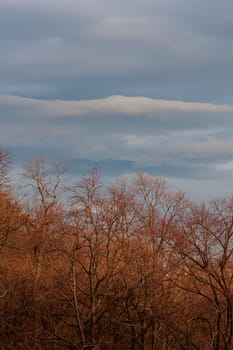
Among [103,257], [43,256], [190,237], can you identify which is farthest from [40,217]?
[190,237]

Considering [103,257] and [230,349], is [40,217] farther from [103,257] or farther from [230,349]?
[230,349]

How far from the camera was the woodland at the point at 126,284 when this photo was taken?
24000mm

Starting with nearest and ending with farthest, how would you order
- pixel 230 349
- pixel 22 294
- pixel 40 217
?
1. pixel 230 349
2. pixel 22 294
3. pixel 40 217

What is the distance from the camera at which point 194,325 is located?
26094mm

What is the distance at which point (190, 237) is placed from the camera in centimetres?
2431

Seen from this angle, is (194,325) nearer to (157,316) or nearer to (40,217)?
(157,316)

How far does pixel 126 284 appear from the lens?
25000mm

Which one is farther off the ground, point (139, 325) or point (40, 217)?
point (40, 217)

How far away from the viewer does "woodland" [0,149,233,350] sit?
24000mm

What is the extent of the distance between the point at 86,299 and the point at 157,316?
8.55 ft

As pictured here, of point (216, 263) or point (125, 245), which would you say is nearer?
point (216, 263)

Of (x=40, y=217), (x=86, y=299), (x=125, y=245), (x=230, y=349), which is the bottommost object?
(x=230, y=349)

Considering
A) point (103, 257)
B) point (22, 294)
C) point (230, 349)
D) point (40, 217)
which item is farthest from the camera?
point (40, 217)

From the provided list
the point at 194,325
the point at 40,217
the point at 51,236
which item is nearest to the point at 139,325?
the point at 194,325
